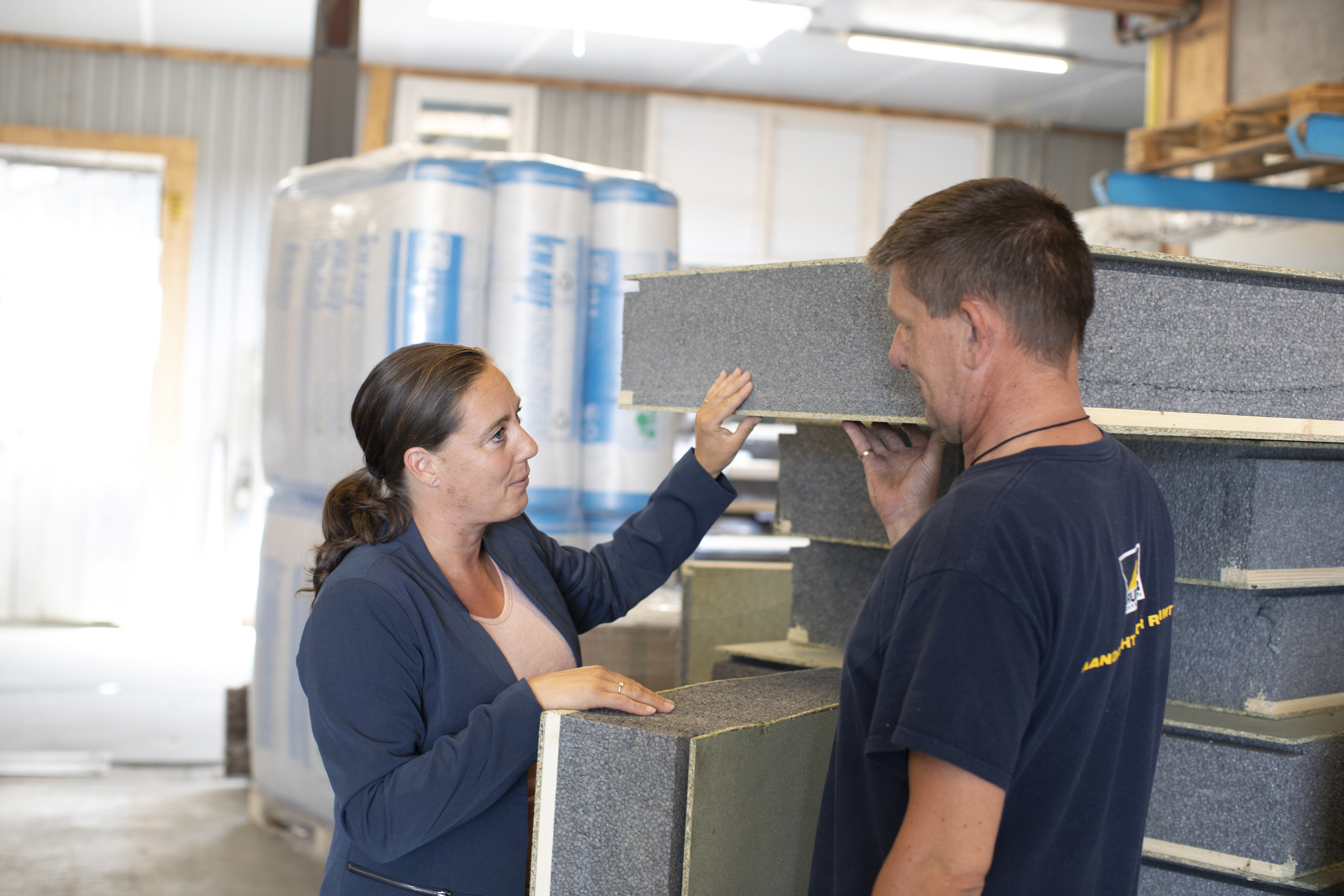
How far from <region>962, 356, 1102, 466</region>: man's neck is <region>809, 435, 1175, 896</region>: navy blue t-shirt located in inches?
0.7

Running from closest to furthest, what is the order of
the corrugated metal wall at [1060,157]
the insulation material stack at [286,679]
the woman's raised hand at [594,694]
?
the woman's raised hand at [594,694] < the insulation material stack at [286,679] < the corrugated metal wall at [1060,157]

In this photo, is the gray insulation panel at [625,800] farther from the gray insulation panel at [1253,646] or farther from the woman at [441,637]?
the gray insulation panel at [1253,646]

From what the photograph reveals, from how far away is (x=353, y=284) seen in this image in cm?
333

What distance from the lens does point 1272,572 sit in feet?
5.46

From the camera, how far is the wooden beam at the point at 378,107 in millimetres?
7176

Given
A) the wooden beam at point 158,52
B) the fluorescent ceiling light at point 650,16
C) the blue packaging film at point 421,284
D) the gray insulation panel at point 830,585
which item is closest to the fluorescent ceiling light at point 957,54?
the fluorescent ceiling light at point 650,16

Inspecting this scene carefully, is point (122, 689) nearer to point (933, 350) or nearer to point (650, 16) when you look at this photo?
point (650, 16)

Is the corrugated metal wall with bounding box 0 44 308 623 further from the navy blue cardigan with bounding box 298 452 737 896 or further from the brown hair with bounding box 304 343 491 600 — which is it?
the navy blue cardigan with bounding box 298 452 737 896

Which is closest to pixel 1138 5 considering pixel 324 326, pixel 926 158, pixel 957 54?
pixel 957 54

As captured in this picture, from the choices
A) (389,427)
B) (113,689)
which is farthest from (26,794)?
(389,427)

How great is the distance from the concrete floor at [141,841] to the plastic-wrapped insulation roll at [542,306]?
1.48 meters

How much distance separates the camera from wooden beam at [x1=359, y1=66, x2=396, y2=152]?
718 centimetres

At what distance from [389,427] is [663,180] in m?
6.09

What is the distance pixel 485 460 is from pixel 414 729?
1.34ft
